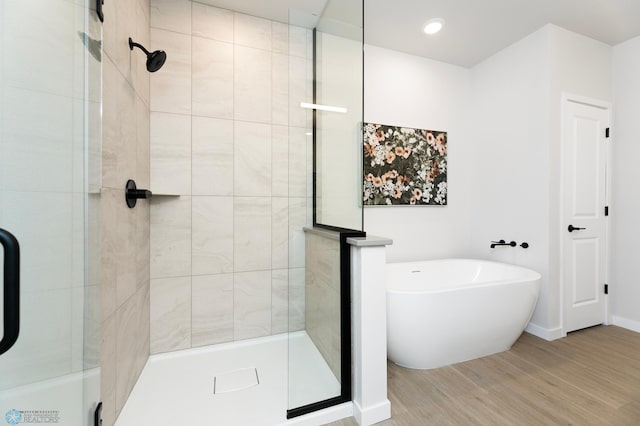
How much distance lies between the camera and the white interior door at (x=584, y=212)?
241 centimetres

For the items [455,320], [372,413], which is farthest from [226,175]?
[455,320]

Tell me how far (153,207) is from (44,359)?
4.31 feet

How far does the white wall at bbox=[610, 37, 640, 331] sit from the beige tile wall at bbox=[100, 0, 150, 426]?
4.01m

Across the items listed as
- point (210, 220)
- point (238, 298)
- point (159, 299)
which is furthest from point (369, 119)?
point (159, 299)

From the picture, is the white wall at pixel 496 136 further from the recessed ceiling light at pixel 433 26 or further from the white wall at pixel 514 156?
the recessed ceiling light at pixel 433 26

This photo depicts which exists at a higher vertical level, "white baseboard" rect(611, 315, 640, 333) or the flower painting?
the flower painting

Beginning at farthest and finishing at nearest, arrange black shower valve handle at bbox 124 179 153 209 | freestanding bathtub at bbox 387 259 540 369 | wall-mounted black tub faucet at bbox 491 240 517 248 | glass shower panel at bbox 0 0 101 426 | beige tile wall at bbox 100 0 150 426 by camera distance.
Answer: wall-mounted black tub faucet at bbox 491 240 517 248, freestanding bathtub at bbox 387 259 540 369, black shower valve handle at bbox 124 179 153 209, beige tile wall at bbox 100 0 150 426, glass shower panel at bbox 0 0 101 426

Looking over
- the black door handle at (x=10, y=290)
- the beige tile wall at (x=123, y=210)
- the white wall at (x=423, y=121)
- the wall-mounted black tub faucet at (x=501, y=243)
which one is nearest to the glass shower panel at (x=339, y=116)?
the white wall at (x=423, y=121)

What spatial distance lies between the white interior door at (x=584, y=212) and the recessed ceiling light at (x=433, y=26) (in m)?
1.31

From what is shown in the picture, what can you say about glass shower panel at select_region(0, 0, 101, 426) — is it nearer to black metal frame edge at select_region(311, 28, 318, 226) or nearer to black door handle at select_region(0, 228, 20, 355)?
black door handle at select_region(0, 228, 20, 355)

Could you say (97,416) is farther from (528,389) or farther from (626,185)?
(626,185)

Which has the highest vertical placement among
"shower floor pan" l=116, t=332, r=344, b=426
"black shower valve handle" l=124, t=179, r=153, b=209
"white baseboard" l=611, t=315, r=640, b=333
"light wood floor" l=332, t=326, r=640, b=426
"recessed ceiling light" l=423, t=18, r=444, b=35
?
"recessed ceiling light" l=423, t=18, r=444, b=35

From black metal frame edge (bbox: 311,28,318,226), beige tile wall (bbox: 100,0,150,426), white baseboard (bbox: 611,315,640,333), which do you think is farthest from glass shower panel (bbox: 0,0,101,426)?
white baseboard (bbox: 611,315,640,333)

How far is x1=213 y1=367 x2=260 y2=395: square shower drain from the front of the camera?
1.59 m
